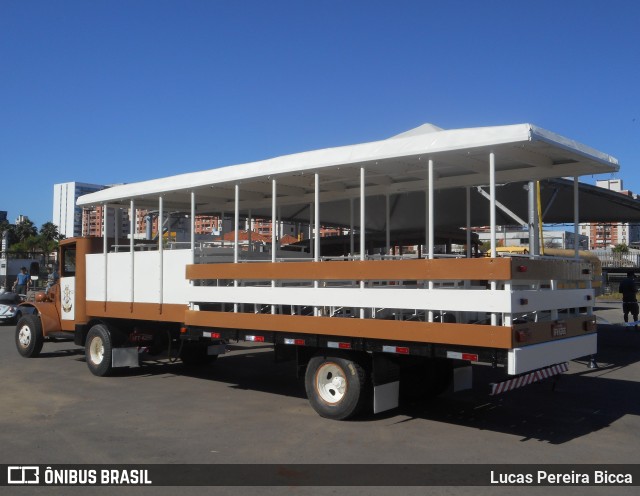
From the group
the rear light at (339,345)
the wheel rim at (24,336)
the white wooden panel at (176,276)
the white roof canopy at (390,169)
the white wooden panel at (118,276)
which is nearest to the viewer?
the white roof canopy at (390,169)

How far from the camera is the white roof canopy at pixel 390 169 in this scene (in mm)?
6480

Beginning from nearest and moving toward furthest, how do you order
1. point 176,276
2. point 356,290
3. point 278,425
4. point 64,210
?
1. point 356,290
2. point 278,425
3. point 176,276
4. point 64,210

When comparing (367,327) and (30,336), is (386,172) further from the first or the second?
(30,336)

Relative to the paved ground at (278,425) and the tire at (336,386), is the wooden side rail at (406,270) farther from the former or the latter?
the paved ground at (278,425)

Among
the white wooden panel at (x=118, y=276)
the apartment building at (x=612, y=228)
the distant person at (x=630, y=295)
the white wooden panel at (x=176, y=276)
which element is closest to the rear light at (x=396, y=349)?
the white wooden panel at (x=176, y=276)

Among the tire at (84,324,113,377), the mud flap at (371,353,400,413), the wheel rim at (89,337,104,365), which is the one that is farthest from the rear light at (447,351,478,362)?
the wheel rim at (89,337,104,365)

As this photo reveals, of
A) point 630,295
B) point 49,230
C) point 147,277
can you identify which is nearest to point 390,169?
point 147,277

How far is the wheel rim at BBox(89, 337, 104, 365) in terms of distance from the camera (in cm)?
1070

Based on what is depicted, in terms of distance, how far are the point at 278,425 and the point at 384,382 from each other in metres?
1.34

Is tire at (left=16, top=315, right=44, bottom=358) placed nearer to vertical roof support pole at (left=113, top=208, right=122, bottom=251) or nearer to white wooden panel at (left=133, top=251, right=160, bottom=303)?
vertical roof support pole at (left=113, top=208, right=122, bottom=251)

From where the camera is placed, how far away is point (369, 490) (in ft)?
Result: 16.6

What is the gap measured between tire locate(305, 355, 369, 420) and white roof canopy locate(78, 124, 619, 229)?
2.38 metres

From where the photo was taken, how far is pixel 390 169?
7.94 meters

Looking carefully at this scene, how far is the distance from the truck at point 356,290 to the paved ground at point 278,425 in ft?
1.64
